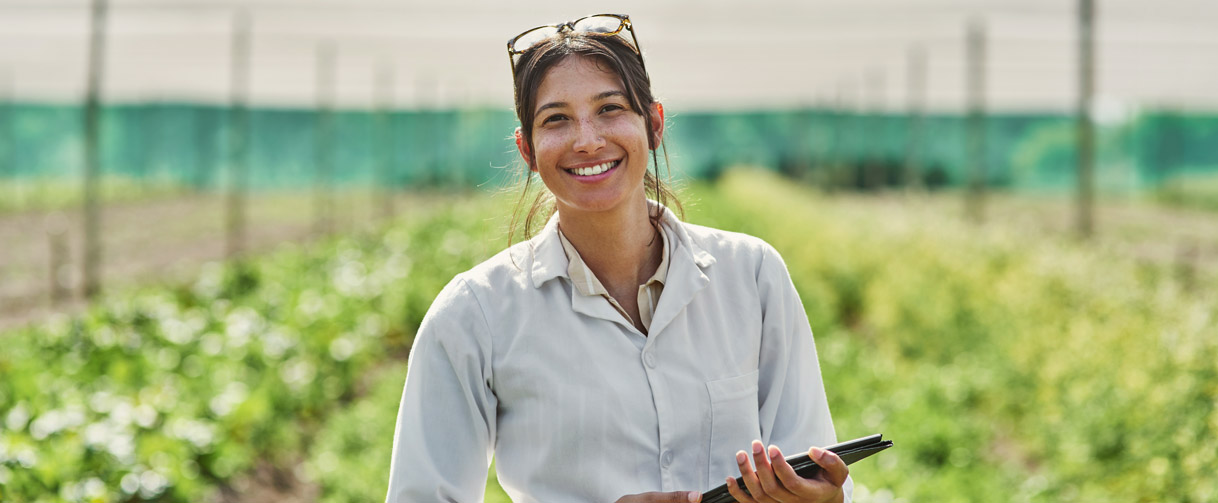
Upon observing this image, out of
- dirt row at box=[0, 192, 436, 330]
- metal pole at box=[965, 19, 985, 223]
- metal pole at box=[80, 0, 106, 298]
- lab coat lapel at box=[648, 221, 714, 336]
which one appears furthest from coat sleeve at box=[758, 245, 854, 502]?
metal pole at box=[965, 19, 985, 223]

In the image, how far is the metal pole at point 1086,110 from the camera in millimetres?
8969

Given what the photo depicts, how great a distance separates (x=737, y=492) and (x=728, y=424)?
0.49ft

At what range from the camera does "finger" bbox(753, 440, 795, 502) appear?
1482 millimetres

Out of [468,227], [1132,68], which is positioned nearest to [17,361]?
[468,227]

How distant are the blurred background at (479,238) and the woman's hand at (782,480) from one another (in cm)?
66

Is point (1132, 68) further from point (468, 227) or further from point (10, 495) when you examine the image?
point (10, 495)

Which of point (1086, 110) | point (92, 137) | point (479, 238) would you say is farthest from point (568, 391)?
point (479, 238)

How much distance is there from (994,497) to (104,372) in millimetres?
4266

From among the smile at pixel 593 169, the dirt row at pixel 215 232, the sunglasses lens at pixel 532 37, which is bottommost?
the dirt row at pixel 215 232

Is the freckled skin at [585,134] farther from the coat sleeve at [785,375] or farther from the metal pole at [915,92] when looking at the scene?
the metal pole at [915,92]

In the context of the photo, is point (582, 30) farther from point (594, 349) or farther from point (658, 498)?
point (658, 498)

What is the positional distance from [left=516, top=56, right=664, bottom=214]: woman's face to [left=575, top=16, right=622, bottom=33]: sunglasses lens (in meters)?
0.06

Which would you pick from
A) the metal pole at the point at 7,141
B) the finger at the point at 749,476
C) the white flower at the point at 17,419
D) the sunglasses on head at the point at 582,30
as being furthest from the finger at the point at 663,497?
the metal pole at the point at 7,141

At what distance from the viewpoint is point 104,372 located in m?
5.77
